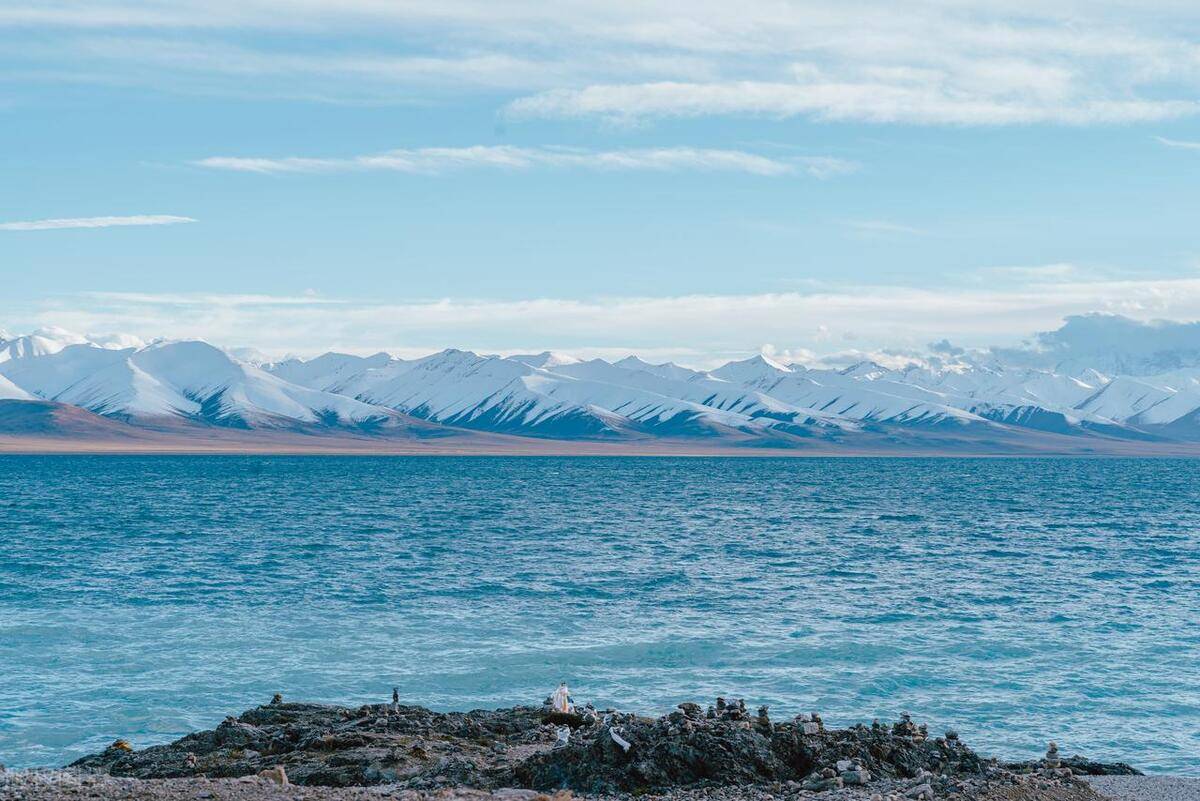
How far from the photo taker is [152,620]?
94.8ft

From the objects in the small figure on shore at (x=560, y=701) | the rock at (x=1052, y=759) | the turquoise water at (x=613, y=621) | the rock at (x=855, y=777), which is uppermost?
the rock at (x=855, y=777)

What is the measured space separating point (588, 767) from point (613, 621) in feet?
54.5

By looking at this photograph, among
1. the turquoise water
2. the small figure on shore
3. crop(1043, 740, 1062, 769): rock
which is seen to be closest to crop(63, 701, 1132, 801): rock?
crop(1043, 740, 1062, 769): rock

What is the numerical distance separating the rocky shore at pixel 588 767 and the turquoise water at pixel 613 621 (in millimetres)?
4082

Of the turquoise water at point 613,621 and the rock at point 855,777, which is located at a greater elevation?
the rock at point 855,777

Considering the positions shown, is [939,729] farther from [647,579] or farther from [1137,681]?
[647,579]

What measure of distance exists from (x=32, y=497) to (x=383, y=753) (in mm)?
88092

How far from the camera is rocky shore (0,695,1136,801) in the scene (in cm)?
1159

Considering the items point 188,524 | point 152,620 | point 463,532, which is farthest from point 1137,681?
point 188,524

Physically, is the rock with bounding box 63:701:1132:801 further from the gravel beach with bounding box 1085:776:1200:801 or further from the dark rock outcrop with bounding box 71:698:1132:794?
the gravel beach with bounding box 1085:776:1200:801

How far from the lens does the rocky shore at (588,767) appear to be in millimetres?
11594

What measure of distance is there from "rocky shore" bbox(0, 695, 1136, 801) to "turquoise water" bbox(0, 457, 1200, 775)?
4.08 meters

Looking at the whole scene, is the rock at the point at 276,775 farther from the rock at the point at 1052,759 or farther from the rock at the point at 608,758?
the rock at the point at 1052,759

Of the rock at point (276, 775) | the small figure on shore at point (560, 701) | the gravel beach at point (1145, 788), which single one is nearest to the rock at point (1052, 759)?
the gravel beach at point (1145, 788)
